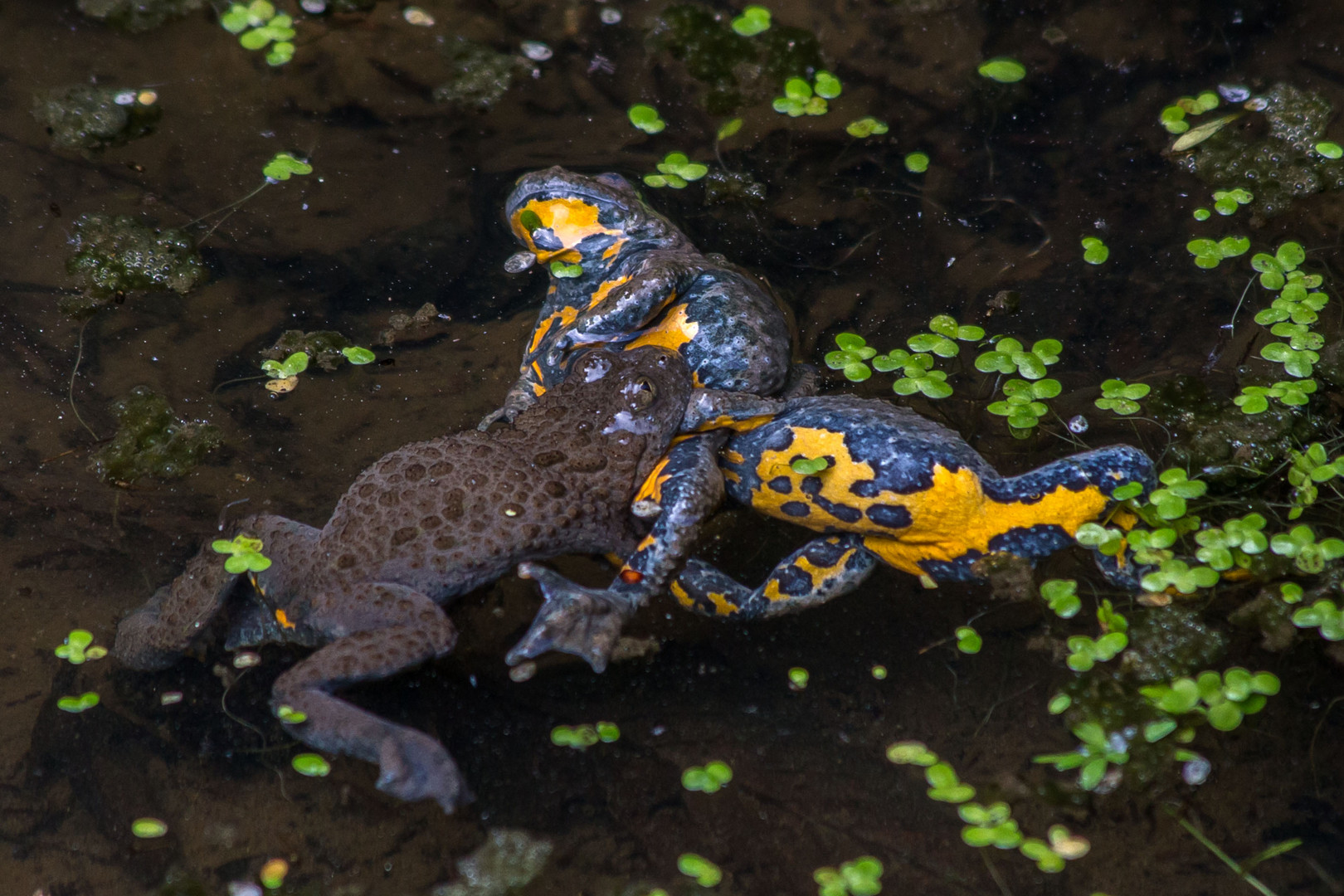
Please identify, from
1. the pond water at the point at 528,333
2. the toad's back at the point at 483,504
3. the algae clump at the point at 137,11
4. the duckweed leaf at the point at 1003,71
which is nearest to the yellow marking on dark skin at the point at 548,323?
the pond water at the point at 528,333

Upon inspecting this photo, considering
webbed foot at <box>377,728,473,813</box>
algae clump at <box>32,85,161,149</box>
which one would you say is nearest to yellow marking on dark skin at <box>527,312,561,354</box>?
webbed foot at <box>377,728,473,813</box>

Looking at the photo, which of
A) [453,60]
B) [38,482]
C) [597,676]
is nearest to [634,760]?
[597,676]

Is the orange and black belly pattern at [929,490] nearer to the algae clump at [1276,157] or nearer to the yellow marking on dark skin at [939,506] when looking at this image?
the yellow marking on dark skin at [939,506]

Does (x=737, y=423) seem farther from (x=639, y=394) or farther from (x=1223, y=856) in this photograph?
(x=1223, y=856)

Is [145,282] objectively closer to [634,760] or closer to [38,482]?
[38,482]

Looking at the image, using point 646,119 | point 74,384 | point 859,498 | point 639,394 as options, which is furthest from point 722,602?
point 74,384

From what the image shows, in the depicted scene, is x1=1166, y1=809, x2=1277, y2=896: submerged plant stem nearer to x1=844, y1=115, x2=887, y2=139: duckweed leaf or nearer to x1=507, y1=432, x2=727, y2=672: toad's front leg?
x1=507, y1=432, x2=727, y2=672: toad's front leg
